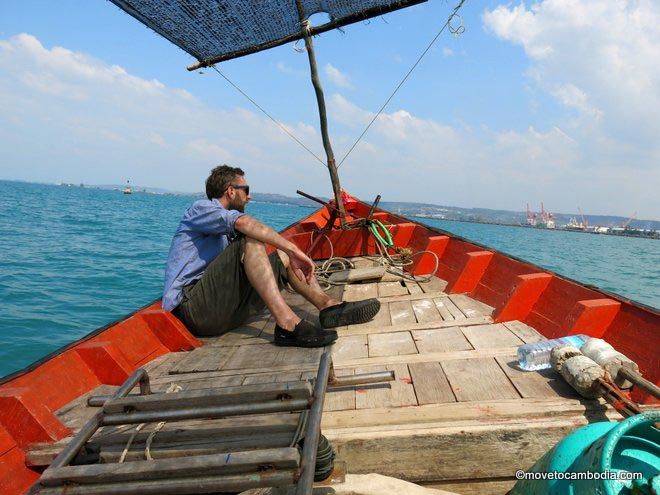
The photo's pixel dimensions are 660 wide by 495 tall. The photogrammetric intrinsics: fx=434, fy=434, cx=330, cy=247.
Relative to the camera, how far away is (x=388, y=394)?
2080mm

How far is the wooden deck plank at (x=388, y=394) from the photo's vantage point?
1988mm

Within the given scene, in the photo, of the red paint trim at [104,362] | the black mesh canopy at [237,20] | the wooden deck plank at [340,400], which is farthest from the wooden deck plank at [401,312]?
the black mesh canopy at [237,20]

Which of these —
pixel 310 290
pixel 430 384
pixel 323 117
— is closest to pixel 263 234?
pixel 310 290

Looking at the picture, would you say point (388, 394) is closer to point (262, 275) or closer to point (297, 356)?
point (297, 356)

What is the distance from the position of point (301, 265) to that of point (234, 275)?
477 millimetres

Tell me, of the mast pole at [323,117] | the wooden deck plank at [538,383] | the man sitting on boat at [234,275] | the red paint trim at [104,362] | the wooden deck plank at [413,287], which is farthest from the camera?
the mast pole at [323,117]

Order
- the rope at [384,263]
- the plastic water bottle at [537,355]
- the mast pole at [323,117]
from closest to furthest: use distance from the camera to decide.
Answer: the plastic water bottle at [537,355] → the rope at [384,263] → the mast pole at [323,117]

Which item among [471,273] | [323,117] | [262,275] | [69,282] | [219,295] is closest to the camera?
[262,275]

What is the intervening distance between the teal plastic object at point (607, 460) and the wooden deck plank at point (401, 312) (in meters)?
1.92

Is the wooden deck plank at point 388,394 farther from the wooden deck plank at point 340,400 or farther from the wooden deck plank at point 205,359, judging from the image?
the wooden deck plank at point 205,359

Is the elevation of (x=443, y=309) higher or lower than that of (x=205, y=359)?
higher

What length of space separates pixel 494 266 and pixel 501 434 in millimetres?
2388

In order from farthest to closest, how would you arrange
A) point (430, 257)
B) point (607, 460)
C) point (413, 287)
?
point (430, 257) → point (413, 287) → point (607, 460)

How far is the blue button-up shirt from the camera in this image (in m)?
3.07
